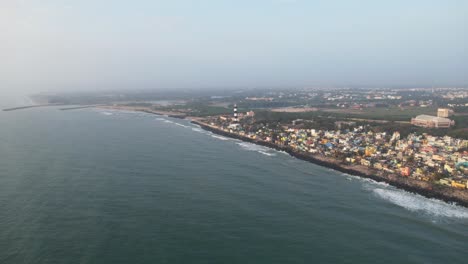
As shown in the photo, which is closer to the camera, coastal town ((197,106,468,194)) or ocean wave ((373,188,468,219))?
ocean wave ((373,188,468,219))

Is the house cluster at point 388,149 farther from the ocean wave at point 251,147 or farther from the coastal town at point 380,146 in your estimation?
the ocean wave at point 251,147

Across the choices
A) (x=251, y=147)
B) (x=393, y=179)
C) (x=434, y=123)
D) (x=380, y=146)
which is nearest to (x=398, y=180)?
(x=393, y=179)

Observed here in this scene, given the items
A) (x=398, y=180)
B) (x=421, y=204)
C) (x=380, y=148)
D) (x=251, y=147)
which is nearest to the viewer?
(x=421, y=204)

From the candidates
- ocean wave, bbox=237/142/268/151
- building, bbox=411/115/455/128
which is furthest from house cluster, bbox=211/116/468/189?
building, bbox=411/115/455/128

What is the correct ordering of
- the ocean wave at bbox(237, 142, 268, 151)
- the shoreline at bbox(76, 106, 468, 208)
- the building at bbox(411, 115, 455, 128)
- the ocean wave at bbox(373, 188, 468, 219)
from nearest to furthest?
1. the ocean wave at bbox(373, 188, 468, 219)
2. the shoreline at bbox(76, 106, 468, 208)
3. the ocean wave at bbox(237, 142, 268, 151)
4. the building at bbox(411, 115, 455, 128)

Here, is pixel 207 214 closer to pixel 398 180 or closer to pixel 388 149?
pixel 398 180

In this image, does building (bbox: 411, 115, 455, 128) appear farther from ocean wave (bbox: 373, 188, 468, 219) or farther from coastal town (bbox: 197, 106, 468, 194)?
ocean wave (bbox: 373, 188, 468, 219)

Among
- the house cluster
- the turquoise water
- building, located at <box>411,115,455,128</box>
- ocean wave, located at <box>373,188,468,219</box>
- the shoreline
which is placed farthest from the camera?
building, located at <box>411,115,455,128</box>
